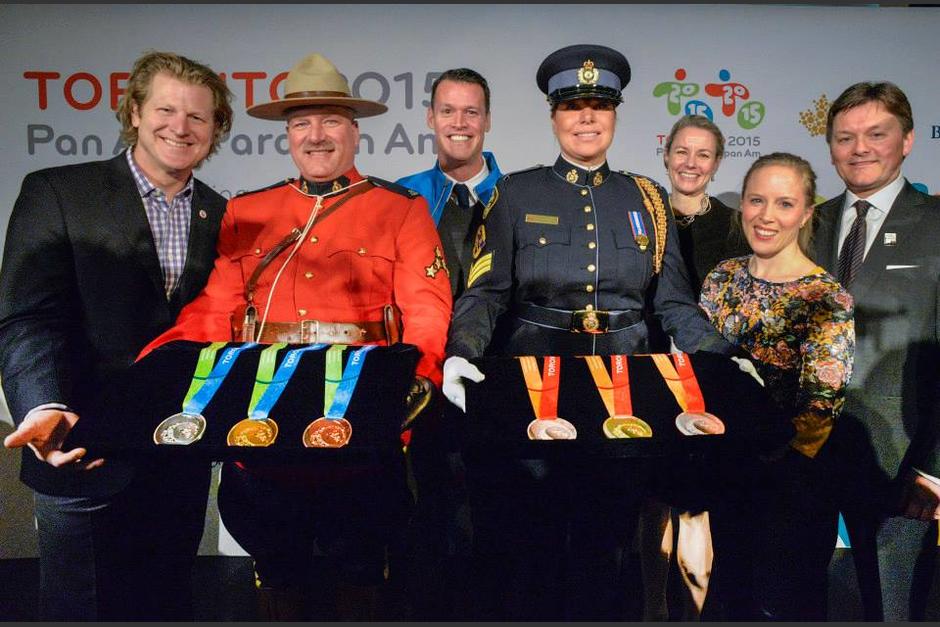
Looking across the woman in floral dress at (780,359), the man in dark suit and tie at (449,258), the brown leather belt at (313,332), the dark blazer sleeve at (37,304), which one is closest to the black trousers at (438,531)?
the man in dark suit and tie at (449,258)

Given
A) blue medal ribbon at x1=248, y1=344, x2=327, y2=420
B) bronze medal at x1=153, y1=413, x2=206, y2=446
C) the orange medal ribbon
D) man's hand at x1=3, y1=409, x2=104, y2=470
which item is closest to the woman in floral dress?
the orange medal ribbon

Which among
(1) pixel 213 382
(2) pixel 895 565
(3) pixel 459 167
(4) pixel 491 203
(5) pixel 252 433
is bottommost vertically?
(2) pixel 895 565

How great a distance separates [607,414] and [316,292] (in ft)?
3.46

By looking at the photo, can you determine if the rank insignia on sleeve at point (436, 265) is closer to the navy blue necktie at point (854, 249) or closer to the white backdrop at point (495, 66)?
the white backdrop at point (495, 66)

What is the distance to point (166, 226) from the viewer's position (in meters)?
2.78

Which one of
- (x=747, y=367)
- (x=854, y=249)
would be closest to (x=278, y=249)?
(x=747, y=367)

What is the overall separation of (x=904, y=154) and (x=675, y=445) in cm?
171

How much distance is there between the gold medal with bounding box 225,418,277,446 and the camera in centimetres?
220

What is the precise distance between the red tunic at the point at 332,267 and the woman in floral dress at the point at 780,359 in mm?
1099

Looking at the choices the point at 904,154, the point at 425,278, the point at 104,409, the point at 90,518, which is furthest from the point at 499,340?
the point at 904,154

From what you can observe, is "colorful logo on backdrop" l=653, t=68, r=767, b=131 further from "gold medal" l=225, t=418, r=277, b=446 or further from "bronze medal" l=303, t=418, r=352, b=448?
"gold medal" l=225, t=418, r=277, b=446

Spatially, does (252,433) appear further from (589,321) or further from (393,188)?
(589,321)

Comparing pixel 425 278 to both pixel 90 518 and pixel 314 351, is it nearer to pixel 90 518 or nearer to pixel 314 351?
pixel 314 351

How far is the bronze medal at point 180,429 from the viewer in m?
2.20
